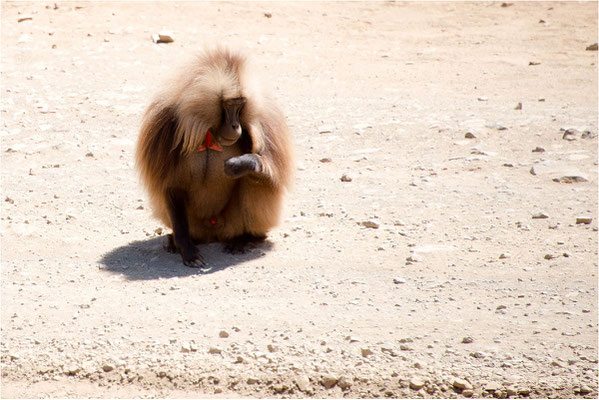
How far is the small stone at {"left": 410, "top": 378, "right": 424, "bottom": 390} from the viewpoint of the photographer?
11.7ft

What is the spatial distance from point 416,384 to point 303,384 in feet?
1.59

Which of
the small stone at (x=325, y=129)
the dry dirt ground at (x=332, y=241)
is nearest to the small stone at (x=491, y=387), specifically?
the dry dirt ground at (x=332, y=241)

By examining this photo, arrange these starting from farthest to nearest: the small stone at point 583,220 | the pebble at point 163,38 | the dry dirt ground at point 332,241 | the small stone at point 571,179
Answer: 1. the pebble at point 163,38
2. the small stone at point 571,179
3. the small stone at point 583,220
4. the dry dirt ground at point 332,241

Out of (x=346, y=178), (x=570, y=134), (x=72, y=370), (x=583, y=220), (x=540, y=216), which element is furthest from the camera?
(x=570, y=134)

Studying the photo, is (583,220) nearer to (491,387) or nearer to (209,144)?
(491,387)

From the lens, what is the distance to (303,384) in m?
3.61

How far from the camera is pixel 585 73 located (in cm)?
987

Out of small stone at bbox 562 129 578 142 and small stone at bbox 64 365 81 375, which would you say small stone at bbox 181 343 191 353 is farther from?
small stone at bbox 562 129 578 142

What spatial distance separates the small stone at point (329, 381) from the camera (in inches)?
142

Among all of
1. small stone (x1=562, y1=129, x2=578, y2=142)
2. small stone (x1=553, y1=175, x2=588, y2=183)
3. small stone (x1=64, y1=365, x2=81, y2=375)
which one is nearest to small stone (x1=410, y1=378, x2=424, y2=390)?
small stone (x1=64, y1=365, x2=81, y2=375)

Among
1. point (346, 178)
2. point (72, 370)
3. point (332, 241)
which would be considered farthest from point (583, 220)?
point (72, 370)

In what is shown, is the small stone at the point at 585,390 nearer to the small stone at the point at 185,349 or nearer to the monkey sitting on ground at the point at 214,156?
the small stone at the point at 185,349

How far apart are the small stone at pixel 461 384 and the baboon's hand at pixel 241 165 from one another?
183 centimetres

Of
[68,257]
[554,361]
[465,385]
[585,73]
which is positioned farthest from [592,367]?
[585,73]
